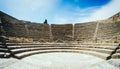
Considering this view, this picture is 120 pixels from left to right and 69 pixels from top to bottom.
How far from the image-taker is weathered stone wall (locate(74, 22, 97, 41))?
12071 millimetres

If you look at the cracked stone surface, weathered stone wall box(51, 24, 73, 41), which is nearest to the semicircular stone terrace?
weathered stone wall box(51, 24, 73, 41)

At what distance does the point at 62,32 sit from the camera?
13.8m

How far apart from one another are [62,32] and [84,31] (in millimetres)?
2338

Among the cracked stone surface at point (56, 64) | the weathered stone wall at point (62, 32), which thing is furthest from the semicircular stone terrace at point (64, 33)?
the cracked stone surface at point (56, 64)

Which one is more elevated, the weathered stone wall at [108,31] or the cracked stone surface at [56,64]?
the weathered stone wall at [108,31]

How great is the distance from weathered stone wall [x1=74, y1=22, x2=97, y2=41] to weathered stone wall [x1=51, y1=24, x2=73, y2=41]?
628mm

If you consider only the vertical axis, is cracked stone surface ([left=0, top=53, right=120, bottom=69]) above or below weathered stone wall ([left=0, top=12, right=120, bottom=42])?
below

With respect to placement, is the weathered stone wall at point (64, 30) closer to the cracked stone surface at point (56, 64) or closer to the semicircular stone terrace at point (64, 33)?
the semicircular stone terrace at point (64, 33)

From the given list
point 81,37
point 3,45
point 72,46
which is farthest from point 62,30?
point 3,45

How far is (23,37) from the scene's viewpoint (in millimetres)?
11305

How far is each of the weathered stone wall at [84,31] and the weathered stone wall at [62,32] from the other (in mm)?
628

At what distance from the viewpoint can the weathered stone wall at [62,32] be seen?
12994 mm

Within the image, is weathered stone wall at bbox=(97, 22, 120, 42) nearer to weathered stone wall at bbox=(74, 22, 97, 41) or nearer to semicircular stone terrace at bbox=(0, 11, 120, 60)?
semicircular stone terrace at bbox=(0, 11, 120, 60)

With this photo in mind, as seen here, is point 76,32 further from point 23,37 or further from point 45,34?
point 23,37
